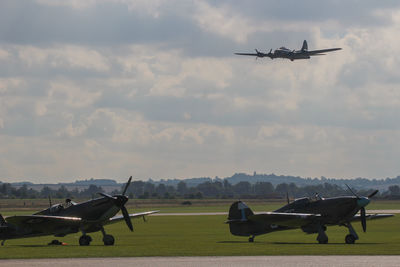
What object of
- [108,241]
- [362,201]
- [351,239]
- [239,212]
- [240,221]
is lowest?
[351,239]

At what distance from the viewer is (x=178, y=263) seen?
2675 cm

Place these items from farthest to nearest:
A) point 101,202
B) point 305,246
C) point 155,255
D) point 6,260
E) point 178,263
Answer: point 101,202
point 305,246
point 155,255
point 6,260
point 178,263

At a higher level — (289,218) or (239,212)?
(239,212)

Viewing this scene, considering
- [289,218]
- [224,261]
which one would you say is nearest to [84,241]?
[289,218]

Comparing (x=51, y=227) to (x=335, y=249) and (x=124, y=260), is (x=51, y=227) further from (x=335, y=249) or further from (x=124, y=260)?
(x=335, y=249)

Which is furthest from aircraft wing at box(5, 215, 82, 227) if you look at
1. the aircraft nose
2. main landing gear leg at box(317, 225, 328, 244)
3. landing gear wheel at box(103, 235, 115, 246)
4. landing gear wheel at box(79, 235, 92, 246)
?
the aircraft nose

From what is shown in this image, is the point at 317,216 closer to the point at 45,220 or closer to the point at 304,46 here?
the point at 45,220

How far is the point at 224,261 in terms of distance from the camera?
2750cm

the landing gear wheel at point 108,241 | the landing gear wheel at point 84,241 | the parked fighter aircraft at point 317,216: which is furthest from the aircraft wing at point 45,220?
the parked fighter aircraft at point 317,216

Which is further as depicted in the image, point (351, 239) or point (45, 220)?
point (351, 239)

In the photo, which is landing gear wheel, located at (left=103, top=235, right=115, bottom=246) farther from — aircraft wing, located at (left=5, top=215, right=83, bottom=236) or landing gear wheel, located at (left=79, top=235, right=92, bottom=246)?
aircraft wing, located at (left=5, top=215, right=83, bottom=236)

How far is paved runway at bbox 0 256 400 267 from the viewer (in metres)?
26.1

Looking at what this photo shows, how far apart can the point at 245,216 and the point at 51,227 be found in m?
10.5

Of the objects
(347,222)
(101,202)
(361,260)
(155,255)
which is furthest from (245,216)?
(361,260)
